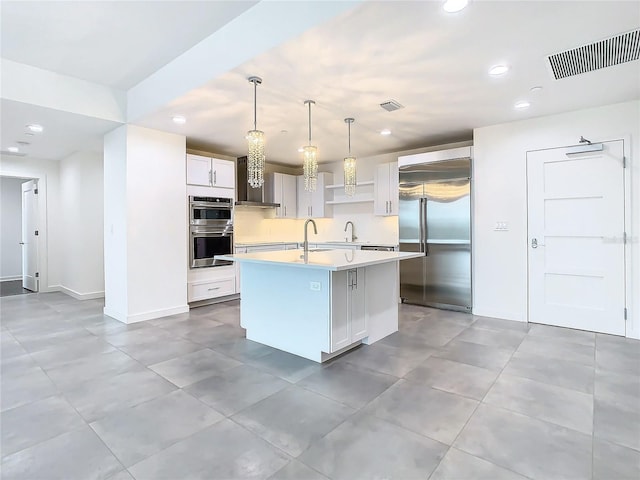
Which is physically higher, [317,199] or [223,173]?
[223,173]

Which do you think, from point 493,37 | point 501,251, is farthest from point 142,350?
point 501,251

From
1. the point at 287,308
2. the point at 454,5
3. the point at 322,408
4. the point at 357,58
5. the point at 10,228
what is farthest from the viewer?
the point at 10,228

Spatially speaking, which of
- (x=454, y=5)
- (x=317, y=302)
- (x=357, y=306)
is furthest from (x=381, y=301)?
(x=454, y=5)

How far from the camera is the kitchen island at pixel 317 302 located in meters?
2.93

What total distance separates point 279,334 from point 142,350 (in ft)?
4.38

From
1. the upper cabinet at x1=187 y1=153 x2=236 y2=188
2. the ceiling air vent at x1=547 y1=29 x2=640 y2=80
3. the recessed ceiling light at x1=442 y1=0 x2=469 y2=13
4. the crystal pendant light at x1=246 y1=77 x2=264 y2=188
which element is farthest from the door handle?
the upper cabinet at x1=187 y1=153 x2=236 y2=188

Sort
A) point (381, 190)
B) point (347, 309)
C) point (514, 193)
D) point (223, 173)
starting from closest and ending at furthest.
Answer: point (347, 309)
point (514, 193)
point (223, 173)
point (381, 190)

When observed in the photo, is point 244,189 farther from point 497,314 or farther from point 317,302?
point 497,314

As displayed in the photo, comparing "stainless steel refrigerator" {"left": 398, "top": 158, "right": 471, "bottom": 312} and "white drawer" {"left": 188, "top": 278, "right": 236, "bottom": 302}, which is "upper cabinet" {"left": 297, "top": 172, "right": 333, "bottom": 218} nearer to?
"stainless steel refrigerator" {"left": 398, "top": 158, "right": 471, "bottom": 312}

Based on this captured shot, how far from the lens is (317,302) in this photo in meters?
2.98

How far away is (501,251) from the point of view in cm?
439

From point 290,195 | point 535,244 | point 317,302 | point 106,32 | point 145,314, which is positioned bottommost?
point 145,314

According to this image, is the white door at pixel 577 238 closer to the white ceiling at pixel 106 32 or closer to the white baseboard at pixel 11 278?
the white ceiling at pixel 106 32

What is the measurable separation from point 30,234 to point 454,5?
26.9 ft
